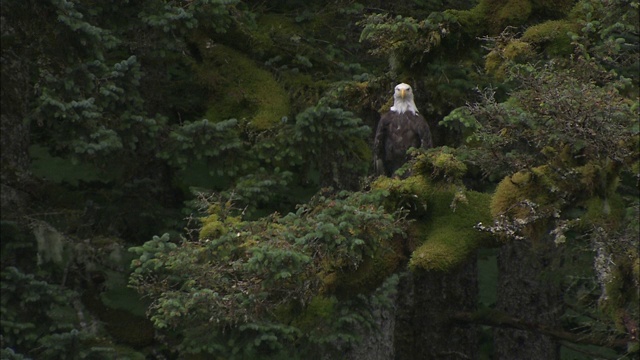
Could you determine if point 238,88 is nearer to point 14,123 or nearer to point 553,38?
point 14,123

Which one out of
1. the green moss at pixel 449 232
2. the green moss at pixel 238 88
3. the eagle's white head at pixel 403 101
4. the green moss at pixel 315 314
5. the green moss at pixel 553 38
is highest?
the green moss at pixel 238 88

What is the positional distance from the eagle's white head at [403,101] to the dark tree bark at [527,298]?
4.06 m

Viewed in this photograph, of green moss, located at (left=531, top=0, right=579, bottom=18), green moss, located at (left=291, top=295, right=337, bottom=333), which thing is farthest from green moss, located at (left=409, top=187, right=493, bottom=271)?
green moss, located at (left=531, top=0, right=579, bottom=18)

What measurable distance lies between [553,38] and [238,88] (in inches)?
160

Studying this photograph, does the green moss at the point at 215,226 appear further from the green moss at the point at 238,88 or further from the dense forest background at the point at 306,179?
the green moss at the point at 238,88

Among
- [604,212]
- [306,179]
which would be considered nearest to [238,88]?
[306,179]

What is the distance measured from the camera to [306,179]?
45.8 ft

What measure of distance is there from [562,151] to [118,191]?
238 inches

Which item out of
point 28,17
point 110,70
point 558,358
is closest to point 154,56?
point 110,70

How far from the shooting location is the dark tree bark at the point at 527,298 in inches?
619

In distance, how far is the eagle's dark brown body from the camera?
1205 centimetres

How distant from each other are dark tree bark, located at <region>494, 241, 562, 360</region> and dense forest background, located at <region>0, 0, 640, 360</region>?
0.03 metres

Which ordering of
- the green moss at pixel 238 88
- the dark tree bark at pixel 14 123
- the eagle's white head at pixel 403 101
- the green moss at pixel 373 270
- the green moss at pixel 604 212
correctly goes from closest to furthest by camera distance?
the green moss at pixel 604 212
the green moss at pixel 373 270
the eagle's white head at pixel 403 101
the dark tree bark at pixel 14 123
the green moss at pixel 238 88

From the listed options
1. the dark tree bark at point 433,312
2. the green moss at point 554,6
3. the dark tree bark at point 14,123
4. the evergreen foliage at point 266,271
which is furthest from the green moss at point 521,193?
the dark tree bark at point 433,312
